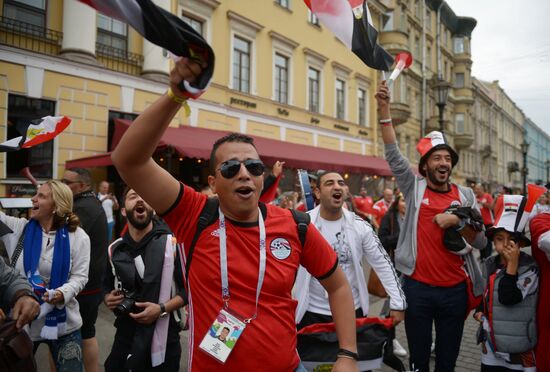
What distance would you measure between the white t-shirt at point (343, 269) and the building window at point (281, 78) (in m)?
14.4

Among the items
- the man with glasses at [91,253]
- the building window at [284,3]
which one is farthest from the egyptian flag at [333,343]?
the building window at [284,3]

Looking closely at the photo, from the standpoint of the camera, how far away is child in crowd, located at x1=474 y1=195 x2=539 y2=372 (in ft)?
9.33

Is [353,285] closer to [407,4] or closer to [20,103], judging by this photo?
[20,103]

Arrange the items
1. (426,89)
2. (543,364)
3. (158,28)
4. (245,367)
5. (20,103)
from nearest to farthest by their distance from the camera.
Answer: (158,28) → (245,367) → (543,364) → (20,103) → (426,89)

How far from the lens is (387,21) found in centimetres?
2480

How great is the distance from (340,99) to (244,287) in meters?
20.2

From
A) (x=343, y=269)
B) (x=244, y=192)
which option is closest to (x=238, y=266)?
(x=244, y=192)

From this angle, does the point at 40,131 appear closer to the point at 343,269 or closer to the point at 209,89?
the point at 343,269

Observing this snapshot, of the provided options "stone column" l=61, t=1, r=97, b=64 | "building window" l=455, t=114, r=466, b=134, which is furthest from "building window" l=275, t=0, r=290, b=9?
"building window" l=455, t=114, r=466, b=134

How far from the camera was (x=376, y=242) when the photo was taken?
3164mm

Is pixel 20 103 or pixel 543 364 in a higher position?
pixel 20 103

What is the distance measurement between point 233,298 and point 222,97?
13201 mm

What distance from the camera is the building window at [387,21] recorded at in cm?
2411

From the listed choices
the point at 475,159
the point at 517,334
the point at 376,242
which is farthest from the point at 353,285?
the point at 475,159
